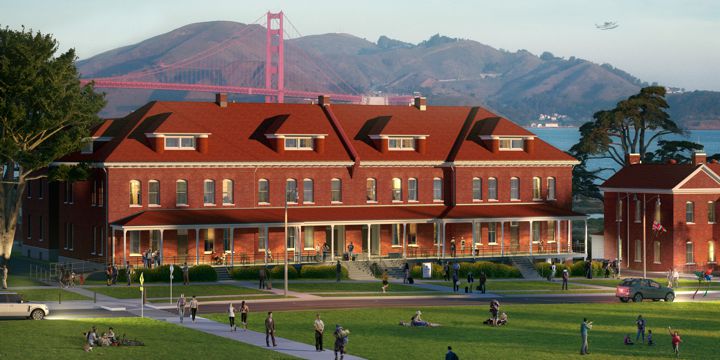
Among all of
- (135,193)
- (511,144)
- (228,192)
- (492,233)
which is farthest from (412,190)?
(135,193)

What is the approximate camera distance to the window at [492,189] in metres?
104

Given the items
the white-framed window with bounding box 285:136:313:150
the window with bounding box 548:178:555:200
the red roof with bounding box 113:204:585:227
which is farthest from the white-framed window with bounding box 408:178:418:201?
the window with bounding box 548:178:555:200

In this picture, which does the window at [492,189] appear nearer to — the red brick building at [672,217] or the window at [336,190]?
the red brick building at [672,217]

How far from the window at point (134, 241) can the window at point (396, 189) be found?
21.5 meters

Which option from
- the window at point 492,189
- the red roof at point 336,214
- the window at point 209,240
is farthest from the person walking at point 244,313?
the window at point 492,189

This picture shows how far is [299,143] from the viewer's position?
98.3m

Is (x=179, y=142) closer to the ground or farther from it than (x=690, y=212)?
farther from it

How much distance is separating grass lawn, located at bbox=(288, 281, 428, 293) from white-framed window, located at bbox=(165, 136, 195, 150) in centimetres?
1470

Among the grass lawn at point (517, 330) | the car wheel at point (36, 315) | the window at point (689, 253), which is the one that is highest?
the window at point (689, 253)

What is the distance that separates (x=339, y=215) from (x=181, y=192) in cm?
1170

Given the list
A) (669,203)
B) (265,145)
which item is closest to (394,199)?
(265,145)

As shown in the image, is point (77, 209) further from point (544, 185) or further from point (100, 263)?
point (544, 185)

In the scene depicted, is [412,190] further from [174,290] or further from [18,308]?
[18,308]

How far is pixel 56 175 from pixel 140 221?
7248 millimetres
